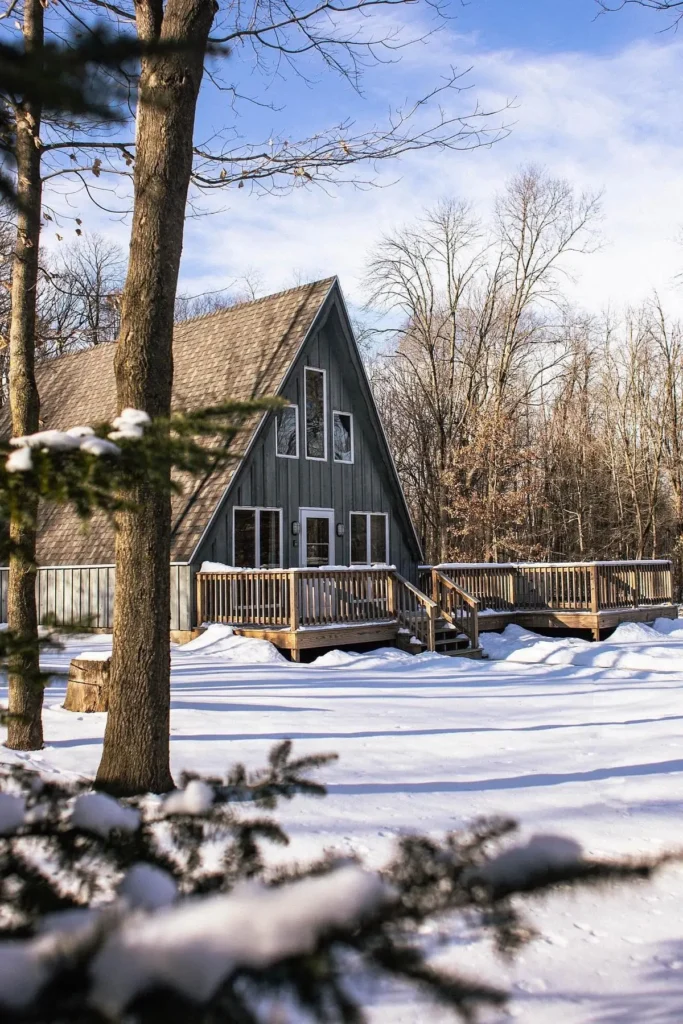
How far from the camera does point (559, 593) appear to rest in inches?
737

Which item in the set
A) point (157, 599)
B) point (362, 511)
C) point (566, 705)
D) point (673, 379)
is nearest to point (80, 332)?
point (157, 599)

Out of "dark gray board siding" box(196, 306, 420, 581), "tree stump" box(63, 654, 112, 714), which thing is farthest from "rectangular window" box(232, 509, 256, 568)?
"tree stump" box(63, 654, 112, 714)

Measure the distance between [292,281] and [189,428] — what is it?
4363 centimetres

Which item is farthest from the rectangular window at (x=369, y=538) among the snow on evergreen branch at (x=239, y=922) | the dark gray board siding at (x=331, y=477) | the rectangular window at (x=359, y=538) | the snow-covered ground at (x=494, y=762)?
the snow on evergreen branch at (x=239, y=922)

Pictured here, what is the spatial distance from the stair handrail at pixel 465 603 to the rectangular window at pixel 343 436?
3637mm

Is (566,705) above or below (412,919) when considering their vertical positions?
below

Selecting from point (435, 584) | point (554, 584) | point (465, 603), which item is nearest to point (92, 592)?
point (435, 584)

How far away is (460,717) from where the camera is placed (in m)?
8.91

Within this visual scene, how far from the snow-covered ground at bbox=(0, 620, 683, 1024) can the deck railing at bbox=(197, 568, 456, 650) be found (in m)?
1.24

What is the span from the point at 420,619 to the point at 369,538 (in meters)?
4.40

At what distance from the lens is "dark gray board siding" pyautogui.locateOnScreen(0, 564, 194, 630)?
51.9 ft

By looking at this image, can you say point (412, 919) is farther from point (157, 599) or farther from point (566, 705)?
point (566, 705)

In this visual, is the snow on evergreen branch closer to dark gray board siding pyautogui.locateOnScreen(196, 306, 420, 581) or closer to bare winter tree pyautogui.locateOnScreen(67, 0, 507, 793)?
bare winter tree pyautogui.locateOnScreen(67, 0, 507, 793)

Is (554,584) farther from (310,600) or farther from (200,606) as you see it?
(200,606)
